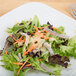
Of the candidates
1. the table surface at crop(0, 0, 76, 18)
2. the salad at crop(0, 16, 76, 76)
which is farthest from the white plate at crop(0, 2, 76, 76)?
the table surface at crop(0, 0, 76, 18)

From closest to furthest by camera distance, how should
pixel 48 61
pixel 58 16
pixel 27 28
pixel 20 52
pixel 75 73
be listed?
pixel 75 73 → pixel 48 61 → pixel 20 52 → pixel 27 28 → pixel 58 16

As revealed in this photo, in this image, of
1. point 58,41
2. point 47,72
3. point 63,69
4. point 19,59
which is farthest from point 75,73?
point 19,59

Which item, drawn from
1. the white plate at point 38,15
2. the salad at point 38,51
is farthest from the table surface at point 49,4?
the salad at point 38,51

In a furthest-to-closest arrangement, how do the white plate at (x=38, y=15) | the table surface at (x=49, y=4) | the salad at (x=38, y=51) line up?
the table surface at (x=49, y=4), the white plate at (x=38, y=15), the salad at (x=38, y=51)

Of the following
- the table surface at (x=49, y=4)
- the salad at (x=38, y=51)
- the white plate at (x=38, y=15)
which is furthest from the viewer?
the table surface at (x=49, y=4)

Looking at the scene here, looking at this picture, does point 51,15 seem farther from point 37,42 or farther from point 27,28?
point 37,42

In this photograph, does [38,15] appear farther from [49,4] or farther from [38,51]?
[38,51]

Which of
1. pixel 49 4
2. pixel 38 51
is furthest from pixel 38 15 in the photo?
pixel 38 51

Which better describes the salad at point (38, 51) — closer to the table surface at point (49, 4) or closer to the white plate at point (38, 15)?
the white plate at point (38, 15)
